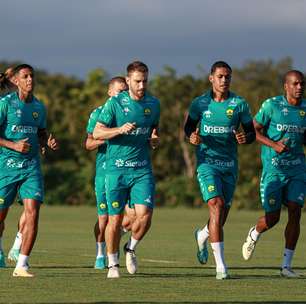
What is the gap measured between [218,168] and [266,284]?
1.97 meters

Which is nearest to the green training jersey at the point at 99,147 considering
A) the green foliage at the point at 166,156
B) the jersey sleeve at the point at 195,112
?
the jersey sleeve at the point at 195,112

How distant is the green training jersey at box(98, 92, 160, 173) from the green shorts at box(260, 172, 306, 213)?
186cm

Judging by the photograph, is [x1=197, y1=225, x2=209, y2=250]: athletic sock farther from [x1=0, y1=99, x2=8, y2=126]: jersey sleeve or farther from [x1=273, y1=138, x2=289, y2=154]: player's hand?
[x1=0, y1=99, x2=8, y2=126]: jersey sleeve

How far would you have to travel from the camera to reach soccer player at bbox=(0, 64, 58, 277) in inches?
591

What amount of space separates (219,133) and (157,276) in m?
1.92

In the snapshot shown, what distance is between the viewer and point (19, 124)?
50.1ft

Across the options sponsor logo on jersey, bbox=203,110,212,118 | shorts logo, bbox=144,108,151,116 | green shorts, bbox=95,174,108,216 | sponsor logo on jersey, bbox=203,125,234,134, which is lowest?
green shorts, bbox=95,174,108,216

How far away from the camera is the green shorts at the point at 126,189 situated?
1513 cm

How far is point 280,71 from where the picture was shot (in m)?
92.5

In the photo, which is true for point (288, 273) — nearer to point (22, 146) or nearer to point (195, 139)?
point (195, 139)

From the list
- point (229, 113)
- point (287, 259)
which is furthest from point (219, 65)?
point (287, 259)

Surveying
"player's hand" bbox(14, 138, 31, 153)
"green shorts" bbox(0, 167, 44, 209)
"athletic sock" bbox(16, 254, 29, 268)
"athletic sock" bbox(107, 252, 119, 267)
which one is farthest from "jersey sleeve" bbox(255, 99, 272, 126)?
"athletic sock" bbox(16, 254, 29, 268)

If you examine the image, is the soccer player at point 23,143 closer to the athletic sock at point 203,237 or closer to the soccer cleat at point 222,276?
the soccer cleat at point 222,276

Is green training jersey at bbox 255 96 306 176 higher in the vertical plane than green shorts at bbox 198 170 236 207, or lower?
higher
